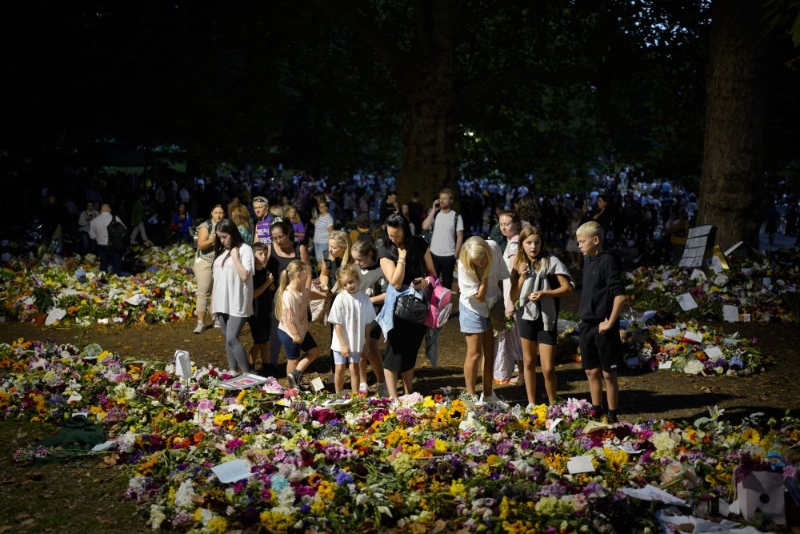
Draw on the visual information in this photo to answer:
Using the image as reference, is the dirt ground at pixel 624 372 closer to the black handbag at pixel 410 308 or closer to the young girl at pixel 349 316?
the young girl at pixel 349 316

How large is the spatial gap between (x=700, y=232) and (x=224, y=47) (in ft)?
52.8

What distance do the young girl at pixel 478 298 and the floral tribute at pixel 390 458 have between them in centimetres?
70

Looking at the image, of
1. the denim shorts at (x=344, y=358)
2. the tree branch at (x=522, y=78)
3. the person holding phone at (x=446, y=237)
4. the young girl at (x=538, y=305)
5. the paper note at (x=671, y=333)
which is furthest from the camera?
the tree branch at (x=522, y=78)

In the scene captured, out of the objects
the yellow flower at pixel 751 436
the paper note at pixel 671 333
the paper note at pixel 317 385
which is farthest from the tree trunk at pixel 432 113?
the yellow flower at pixel 751 436

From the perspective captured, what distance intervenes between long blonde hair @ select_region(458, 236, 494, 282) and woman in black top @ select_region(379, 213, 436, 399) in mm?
438

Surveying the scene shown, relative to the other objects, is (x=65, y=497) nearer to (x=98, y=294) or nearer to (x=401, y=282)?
(x=401, y=282)

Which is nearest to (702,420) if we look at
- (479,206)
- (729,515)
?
(729,515)

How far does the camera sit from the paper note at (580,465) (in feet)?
21.9

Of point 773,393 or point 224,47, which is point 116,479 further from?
point 224,47

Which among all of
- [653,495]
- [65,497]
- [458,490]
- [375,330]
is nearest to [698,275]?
[375,330]

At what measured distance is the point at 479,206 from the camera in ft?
110

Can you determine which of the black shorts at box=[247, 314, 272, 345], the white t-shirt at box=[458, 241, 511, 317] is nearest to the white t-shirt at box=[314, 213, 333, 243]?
the black shorts at box=[247, 314, 272, 345]

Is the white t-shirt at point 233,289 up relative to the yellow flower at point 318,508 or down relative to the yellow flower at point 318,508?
up

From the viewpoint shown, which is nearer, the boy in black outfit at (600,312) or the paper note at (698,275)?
the boy in black outfit at (600,312)
